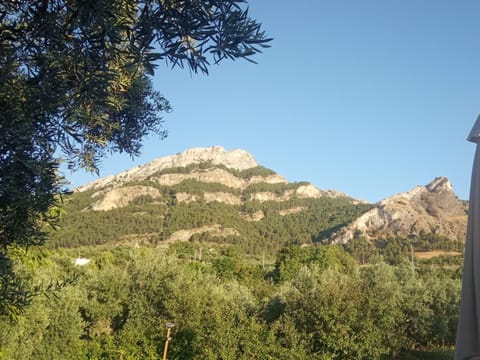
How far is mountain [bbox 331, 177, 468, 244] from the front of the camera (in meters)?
67.1

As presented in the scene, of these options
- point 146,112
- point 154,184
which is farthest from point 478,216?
point 154,184

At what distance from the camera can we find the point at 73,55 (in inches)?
88.6

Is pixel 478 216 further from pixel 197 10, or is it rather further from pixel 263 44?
pixel 197 10

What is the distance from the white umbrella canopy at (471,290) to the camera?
197 cm

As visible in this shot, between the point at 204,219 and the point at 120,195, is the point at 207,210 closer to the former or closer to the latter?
the point at 204,219

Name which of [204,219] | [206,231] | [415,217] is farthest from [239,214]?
[415,217]

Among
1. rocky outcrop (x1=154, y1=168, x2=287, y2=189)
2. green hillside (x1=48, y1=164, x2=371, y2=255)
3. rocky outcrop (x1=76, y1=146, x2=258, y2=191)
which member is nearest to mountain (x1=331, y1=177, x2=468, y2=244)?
green hillside (x1=48, y1=164, x2=371, y2=255)

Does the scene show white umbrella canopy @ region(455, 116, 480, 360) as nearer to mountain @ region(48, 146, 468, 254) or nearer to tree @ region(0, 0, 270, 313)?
tree @ region(0, 0, 270, 313)

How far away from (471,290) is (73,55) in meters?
2.37

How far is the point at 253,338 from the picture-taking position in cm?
1212

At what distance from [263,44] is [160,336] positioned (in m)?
13.0

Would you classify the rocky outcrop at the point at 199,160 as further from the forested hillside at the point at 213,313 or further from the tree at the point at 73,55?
the tree at the point at 73,55

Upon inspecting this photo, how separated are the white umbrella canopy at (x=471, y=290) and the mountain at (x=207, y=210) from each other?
181 feet

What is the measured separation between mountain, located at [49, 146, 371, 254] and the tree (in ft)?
177
